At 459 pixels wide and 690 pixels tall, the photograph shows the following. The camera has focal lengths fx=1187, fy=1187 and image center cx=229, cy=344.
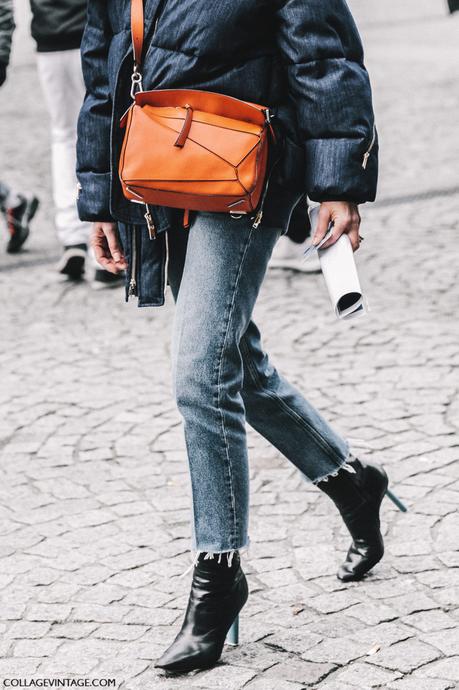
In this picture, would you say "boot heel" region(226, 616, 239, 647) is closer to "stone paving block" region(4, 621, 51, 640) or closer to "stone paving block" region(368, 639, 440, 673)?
"stone paving block" region(368, 639, 440, 673)

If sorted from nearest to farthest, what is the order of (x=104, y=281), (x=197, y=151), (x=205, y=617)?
(x=197, y=151), (x=205, y=617), (x=104, y=281)

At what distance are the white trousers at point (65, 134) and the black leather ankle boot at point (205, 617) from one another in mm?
3822

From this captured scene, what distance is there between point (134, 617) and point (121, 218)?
105cm

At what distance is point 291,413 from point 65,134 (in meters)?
3.76

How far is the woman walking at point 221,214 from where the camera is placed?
8.53ft

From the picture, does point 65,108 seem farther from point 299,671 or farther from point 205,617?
point 299,671

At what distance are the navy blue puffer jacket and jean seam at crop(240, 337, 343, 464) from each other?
0.40 m

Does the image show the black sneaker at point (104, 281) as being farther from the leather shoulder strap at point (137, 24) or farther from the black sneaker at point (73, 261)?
the leather shoulder strap at point (137, 24)

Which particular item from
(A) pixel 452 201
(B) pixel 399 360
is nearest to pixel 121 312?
(B) pixel 399 360

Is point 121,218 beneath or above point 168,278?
above

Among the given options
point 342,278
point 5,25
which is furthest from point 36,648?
point 5,25

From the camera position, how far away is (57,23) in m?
6.12

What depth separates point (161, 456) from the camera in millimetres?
4184

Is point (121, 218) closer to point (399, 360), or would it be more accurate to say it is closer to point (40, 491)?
point (40, 491)
